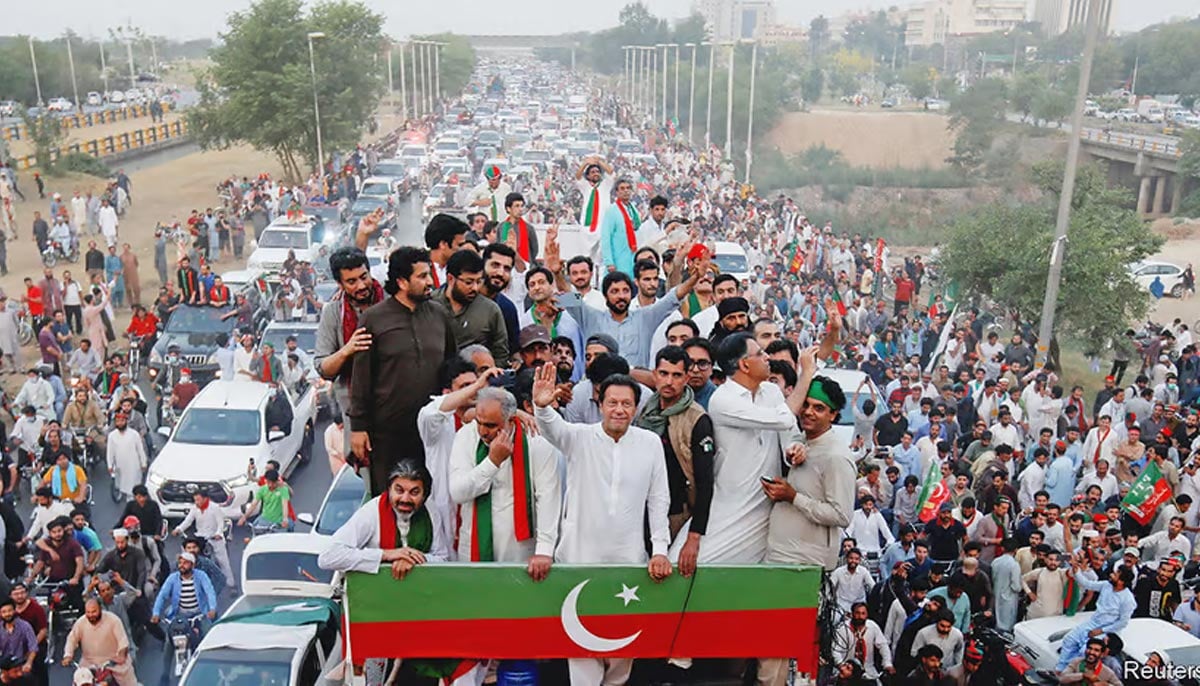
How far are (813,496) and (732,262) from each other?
16.4 m

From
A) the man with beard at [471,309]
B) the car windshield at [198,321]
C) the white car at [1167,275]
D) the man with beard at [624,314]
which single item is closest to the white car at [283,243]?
the car windshield at [198,321]

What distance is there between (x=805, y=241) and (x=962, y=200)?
42.4 meters

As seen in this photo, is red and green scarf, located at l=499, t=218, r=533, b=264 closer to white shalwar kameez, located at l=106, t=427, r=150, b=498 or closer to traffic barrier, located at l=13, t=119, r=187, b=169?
white shalwar kameez, located at l=106, t=427, r=150, b=498

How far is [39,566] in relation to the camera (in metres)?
9.72

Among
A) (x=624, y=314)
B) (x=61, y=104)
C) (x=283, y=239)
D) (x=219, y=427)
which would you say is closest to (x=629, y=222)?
(x=624, y=314)

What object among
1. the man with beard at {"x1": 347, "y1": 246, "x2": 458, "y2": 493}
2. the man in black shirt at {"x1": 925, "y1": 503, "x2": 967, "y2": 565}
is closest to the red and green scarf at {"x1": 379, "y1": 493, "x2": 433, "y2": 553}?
the man with beard at {"x1": 347, "y1": 246, "x2": 458, "y2": 493}

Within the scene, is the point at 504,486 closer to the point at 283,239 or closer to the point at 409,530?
the point at 409,530

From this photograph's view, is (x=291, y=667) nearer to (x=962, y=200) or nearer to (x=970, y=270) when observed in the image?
(x=970, y=270)

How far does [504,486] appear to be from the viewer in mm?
5137

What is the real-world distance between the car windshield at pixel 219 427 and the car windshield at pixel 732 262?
10.2 m

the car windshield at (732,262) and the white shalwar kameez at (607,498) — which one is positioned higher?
the white shalwar kameez at (607,498)

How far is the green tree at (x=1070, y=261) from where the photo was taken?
1925cm

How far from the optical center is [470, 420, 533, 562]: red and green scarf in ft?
16.6

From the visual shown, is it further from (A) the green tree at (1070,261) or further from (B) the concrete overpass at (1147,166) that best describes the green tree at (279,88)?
(B) the concrete overpass at (1147,166)
